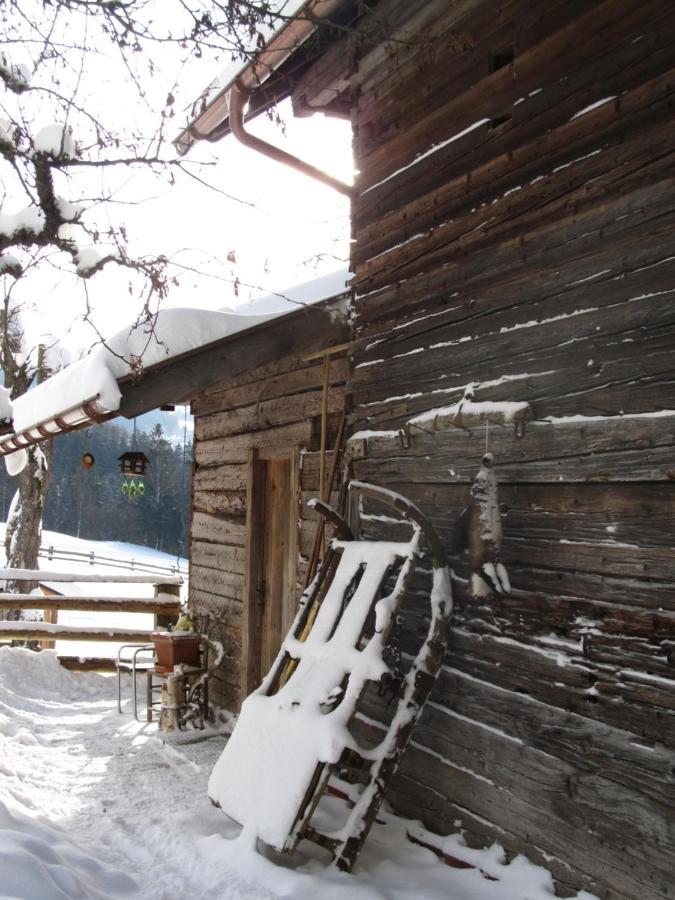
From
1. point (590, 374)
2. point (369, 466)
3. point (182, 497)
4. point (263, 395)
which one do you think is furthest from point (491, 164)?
point (182, 497)

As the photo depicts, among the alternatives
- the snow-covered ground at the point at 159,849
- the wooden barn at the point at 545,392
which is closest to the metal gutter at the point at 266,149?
the wooden barn at the point at 545,392

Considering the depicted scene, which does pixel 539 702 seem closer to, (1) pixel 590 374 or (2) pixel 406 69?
(1) pixel 590 374

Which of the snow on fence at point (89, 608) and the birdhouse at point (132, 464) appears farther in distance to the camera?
the birdhouse at point (132, 464)

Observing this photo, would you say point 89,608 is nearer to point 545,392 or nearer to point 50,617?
point 50,617

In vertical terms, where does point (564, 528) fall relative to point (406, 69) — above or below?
below

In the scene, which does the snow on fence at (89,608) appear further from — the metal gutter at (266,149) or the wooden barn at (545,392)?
the metal gutter at (266,149)

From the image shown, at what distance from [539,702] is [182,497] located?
4845cm

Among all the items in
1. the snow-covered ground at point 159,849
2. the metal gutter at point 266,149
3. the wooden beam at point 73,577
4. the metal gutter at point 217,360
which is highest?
the metal gutter at point 266,149

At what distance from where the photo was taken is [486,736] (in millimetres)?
3264

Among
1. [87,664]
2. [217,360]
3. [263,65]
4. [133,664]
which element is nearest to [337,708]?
[217,360]

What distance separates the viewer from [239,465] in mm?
6887

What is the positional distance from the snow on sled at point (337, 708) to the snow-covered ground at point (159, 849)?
169 millimetres

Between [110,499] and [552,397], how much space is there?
52820mm

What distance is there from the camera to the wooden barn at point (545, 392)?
8.65ft
